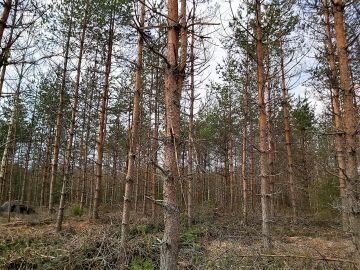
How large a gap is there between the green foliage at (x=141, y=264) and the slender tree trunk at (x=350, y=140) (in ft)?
13.7

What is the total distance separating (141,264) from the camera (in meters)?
6.60

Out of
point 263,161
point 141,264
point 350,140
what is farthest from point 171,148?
point 141,264

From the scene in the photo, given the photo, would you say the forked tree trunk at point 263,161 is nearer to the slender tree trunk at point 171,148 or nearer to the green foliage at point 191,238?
the green foliage at point 191,238

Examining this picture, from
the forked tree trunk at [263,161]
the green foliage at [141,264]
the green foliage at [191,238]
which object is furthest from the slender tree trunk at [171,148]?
the green foliage at [191,238]

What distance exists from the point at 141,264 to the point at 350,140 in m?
5.09

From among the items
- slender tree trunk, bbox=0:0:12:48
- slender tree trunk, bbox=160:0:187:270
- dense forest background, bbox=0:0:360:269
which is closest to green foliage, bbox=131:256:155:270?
dense forest background, bbox=0:0:360:269

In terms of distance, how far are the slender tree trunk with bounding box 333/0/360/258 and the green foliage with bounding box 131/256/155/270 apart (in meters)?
4.16

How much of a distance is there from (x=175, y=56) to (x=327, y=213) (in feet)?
48.6

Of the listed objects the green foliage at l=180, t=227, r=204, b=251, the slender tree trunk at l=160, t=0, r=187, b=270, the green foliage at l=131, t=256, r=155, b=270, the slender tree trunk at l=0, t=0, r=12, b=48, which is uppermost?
the slender tree trunk at l=0, t=0, r=12, b=48

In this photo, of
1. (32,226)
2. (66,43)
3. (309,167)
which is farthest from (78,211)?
(309,167)

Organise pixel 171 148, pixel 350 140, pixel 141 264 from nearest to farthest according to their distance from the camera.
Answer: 1. pixel 171 148
2. pixel 350 140
3. pixel 141 264

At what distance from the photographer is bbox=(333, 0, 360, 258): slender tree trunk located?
398 cm

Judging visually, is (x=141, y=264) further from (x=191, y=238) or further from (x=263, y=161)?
(x=263, y=161)

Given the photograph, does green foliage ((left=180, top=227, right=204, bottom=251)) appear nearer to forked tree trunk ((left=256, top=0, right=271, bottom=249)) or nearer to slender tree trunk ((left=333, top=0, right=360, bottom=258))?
forked tree trunk ((left=256, top=0, right=271, bottom=249))
